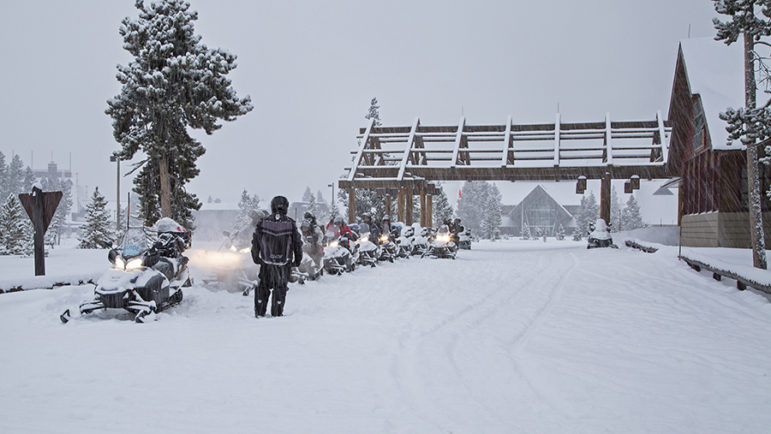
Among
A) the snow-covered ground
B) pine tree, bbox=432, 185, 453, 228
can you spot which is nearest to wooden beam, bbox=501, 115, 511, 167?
the snow-covered ground

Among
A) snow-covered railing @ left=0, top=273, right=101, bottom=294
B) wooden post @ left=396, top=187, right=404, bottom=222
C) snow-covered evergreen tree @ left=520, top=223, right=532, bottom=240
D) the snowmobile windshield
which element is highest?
wooden post @ left=396, top=187, right=404, bottom=222

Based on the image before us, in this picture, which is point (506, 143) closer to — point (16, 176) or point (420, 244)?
point (420, 244)

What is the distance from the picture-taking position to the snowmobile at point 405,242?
2120cm

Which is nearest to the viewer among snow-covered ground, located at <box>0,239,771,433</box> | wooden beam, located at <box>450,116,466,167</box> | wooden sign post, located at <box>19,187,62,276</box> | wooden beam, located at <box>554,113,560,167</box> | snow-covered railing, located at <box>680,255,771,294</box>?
snow-covered ground, located at <box>0,239,771,433</box>

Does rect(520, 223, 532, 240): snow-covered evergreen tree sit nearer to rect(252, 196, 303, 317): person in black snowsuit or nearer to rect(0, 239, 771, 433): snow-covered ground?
rect(0, 239, 771, 433): snow-covered ground

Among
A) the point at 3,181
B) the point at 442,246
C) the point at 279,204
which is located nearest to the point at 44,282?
the point at 279,204

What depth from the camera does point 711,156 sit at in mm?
20391

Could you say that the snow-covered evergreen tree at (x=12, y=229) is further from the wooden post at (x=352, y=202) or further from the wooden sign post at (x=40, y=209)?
the wooden sign post at (x=40, y=209)

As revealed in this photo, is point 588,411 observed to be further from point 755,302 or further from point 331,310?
point 755,302

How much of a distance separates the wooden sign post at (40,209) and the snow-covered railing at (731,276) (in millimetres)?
12273

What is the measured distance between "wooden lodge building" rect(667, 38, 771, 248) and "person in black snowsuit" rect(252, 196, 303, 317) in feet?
51.2

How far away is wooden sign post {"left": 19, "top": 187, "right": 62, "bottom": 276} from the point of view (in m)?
10.4

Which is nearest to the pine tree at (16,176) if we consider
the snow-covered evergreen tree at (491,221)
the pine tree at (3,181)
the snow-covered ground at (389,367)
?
the pine tree at (3,181)

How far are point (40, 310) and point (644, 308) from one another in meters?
9.15
